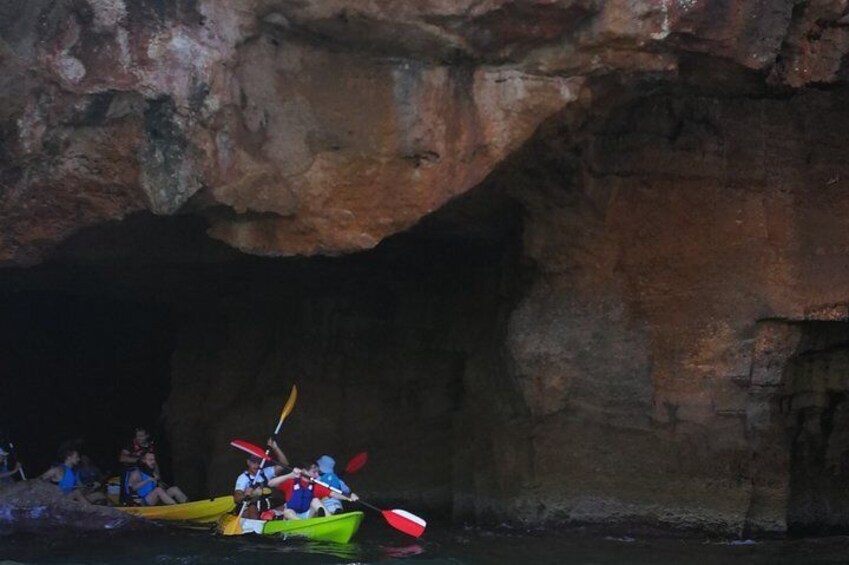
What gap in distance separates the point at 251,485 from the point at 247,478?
0.09 metres

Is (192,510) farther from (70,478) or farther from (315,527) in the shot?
(315,527)

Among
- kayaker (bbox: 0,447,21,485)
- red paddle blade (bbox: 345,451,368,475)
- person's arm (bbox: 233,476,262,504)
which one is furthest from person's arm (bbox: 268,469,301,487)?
kayaker (bbox: 0,447,21,485)

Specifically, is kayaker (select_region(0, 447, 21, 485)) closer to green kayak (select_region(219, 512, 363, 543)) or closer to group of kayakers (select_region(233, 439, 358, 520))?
group of kayakers (select_region(233, 439, 358, 520))

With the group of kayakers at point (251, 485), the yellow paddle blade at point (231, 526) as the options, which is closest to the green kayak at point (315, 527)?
the yellow paddle blade at point (231, 526)

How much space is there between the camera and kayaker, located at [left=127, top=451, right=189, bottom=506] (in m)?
10.3

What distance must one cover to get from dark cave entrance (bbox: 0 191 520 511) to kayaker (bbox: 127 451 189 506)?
2.13 ft

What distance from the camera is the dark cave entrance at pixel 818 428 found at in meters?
8.66

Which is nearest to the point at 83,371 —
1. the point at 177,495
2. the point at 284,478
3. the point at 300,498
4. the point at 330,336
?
the point at 177,495

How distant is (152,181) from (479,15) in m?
2.40

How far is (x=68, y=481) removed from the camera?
10.1 m

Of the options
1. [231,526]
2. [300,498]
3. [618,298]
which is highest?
[618,298]

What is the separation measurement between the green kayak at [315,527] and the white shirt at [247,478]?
1.05 ft

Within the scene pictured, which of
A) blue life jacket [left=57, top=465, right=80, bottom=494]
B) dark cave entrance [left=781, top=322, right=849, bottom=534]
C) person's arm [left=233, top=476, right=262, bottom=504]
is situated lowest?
blue life jacket [left=57, top=465, right=80, bottom=494]

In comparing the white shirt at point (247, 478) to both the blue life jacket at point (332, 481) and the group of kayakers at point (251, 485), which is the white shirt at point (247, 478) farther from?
the blue life jacket at point (332, 481)
